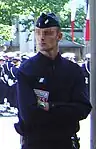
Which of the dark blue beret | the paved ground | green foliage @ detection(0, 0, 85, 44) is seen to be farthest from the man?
green foliage @ detection(0, 0, 85, 44)

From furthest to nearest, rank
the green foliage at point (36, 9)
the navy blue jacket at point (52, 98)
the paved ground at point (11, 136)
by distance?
the green foliage at point (36, 9) → the paved ground at point (11, 136) → the navy blue jacket at point (52, 98)

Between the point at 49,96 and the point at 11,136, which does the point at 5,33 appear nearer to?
the point at 11,136

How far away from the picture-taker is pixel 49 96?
4.87 ft

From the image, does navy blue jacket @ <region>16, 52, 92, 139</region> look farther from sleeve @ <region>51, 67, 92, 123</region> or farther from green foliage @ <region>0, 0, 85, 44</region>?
green foliage @ <region>0, 0, 85, 44</region>

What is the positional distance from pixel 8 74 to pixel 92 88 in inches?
153

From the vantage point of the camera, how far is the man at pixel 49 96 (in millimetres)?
1460

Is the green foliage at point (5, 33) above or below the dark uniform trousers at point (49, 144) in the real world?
above

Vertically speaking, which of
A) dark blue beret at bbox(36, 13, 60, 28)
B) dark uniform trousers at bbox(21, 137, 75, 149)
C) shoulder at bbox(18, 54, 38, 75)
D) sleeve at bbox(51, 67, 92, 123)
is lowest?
dark uniform trousers at bbox(21, 137, 75, 149)

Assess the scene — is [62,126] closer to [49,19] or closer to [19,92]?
[19,92]

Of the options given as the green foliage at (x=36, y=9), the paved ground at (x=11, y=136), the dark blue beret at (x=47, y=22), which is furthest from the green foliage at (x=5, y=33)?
the dark blue beret at (x=47, y=22)

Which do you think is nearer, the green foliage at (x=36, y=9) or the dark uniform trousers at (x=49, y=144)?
the dark uniform trousers at (x=49, y=144)

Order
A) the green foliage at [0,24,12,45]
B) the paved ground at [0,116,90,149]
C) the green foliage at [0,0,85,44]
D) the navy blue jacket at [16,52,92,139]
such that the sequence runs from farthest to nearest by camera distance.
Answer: the green foliage at [0,24,12,45], the green foliage at [0,0,85,44], the paved ground at [0,116,90,149], the navy blue jacket at [16,52,92,139]

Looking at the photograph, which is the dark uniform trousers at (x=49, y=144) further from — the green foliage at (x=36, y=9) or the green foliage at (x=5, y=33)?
the green foliage at (x=5, y=33)

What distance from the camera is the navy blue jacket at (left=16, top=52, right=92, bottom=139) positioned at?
1456 mm
